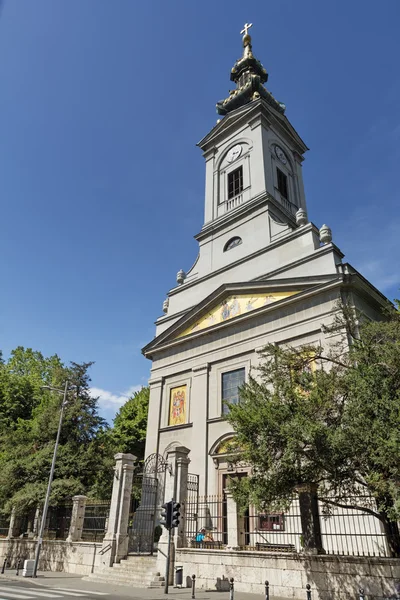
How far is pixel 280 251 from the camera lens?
24516 millimetres

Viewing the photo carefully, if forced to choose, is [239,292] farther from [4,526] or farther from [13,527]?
[4,526]

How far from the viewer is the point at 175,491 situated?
52.6ft

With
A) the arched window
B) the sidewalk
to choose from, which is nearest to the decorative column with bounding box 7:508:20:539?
the sidewalk

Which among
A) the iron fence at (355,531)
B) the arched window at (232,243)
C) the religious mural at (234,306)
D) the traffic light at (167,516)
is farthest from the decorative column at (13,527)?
the arched window at (232,243)

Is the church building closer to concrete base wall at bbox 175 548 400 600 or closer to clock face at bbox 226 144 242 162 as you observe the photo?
clock face at bbox 226 144 242 162

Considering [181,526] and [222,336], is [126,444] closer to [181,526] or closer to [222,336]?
[222,336]

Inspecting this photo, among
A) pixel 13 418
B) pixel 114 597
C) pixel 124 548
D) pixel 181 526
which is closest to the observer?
pixel 114 597

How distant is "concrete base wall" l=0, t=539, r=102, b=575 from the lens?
17.7 metres

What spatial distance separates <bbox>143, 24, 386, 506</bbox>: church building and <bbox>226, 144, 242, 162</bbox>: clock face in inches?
4.0

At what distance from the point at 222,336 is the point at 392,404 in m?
14.3

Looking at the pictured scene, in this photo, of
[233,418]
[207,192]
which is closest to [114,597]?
[233,418]

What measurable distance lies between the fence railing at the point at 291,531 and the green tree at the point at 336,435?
6.05 feet

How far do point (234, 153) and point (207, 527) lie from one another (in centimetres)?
2568

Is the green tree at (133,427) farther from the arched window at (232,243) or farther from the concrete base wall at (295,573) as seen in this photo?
the concrete base wall at (295,573)
